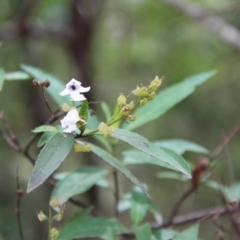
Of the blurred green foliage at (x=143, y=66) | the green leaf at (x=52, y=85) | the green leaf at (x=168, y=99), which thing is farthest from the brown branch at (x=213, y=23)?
the green leaf at (x=52, y=85)

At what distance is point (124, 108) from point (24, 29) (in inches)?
64.9

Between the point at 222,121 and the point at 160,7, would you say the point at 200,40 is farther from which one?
the point at 222,121

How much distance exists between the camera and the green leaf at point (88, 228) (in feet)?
2.69

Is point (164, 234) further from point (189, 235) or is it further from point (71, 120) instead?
point (71, 120)

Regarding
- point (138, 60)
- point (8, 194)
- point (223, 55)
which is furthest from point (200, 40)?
point (8, 194)

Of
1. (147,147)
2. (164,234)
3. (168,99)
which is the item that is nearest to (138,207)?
(164,234)

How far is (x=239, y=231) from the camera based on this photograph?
38.3 inches

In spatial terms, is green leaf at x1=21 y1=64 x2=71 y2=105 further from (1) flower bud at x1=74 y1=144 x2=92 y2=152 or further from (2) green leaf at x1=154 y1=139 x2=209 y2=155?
(1) flower bud at x1=74 y1=144 x2=92 y2=152

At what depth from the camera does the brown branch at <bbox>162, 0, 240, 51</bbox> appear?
1765 mm

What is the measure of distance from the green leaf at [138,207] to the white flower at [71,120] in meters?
0.39

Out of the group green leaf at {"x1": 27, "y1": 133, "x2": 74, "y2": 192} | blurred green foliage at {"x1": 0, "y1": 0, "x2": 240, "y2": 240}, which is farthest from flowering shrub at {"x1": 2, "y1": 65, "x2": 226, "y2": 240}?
blurred green foliage at {"x1": 0, "y1": 0, "x2": 240, "y2": 240}

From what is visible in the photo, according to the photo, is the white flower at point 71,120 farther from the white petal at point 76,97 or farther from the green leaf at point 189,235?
the green leaf at point 189,235

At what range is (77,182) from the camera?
3.15 ft

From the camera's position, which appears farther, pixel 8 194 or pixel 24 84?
pixel 24 84
